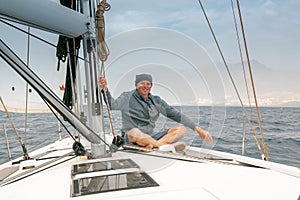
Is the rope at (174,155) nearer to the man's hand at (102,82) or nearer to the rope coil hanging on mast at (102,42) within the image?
the rope coil hanging on mast at (102,42)

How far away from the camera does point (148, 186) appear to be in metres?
0.90

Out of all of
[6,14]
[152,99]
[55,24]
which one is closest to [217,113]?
[152,99]

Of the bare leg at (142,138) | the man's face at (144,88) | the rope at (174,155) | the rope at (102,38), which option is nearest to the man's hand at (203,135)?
the rope at (174,155)

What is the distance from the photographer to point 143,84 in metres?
1.51

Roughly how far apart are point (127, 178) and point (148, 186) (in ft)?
0.41

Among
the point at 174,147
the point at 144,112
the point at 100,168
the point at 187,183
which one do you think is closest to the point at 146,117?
the point at 144,112

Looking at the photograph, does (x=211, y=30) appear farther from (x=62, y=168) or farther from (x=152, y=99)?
(x=62, y=168)

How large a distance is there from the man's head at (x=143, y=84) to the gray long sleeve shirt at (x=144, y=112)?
26 mm

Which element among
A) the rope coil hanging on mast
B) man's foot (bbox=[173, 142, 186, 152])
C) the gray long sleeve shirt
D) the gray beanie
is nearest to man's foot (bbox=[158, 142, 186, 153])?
man's foot (bbox=[173, 142, 186, 152])

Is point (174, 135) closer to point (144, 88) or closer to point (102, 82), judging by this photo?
point (144, 88)

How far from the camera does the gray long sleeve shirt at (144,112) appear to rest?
1468 millimetres

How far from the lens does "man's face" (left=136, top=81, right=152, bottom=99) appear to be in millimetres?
1501

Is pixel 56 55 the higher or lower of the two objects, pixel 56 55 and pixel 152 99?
the higher

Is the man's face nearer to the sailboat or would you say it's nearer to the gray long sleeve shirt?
the gray long sleeve shirt
